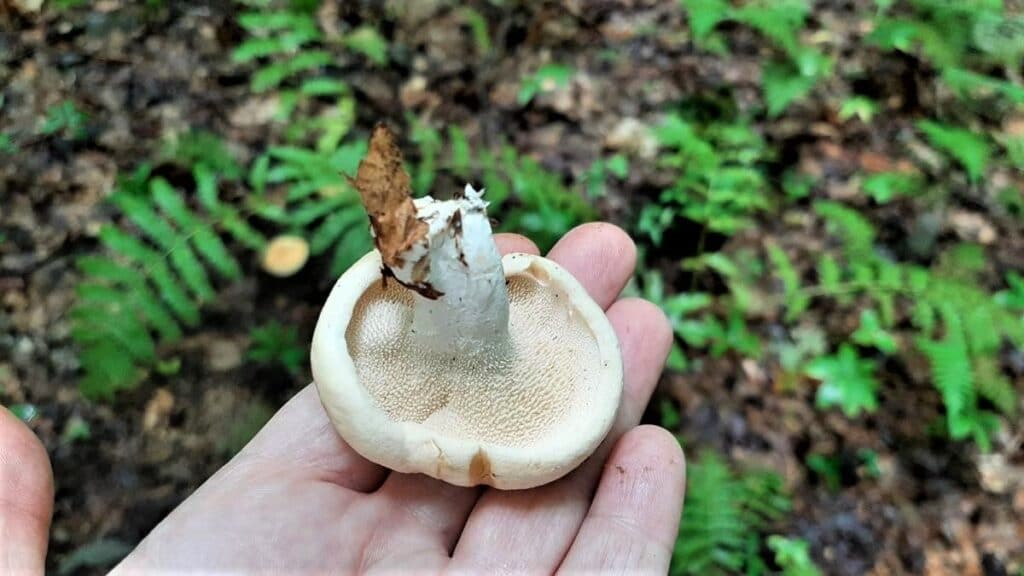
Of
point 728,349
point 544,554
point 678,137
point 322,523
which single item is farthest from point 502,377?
point 678,137

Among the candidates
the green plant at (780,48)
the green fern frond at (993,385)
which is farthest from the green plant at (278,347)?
the green fern frond at (993,385)

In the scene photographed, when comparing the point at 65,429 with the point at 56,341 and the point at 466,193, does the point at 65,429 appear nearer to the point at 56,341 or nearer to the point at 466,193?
the point at 56,341

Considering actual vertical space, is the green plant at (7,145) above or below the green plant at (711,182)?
above

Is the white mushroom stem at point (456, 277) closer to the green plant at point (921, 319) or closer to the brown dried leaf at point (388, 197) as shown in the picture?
the brown dried leaf at point (388, 197)

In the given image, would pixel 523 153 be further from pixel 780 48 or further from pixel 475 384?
pixel 475 384

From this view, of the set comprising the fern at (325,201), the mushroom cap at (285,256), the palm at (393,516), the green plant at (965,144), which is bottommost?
the green plant at (965,144)

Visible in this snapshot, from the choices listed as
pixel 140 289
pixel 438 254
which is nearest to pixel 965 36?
pixel 438 254
